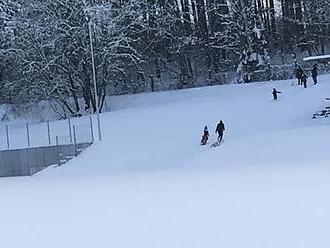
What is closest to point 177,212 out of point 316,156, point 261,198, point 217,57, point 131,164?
point 261,198

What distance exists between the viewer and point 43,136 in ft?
119

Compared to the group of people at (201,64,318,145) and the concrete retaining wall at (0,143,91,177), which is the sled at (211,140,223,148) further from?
the concrete retaining wall at (0,143,91,177)

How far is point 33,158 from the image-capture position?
109ft

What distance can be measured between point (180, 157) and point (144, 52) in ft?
84.0

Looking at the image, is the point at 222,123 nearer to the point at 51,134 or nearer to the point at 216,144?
the point at 216,144

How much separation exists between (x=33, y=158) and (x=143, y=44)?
19811mm

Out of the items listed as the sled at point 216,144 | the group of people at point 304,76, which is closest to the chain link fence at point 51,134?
the sled at point 216,144

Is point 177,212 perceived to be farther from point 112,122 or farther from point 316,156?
point 112,122

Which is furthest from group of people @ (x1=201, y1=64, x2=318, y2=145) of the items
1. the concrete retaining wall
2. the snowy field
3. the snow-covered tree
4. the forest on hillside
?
the snow-covered tree

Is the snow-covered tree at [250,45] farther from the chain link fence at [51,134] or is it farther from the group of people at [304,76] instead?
the chain link fence at [51,134]

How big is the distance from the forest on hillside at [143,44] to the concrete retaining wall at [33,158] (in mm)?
7621

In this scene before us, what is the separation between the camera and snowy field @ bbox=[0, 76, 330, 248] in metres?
10.4

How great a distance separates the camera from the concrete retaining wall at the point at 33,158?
32.1 metres

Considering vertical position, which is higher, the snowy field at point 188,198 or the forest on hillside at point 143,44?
the forest on hillside at point 143,44
